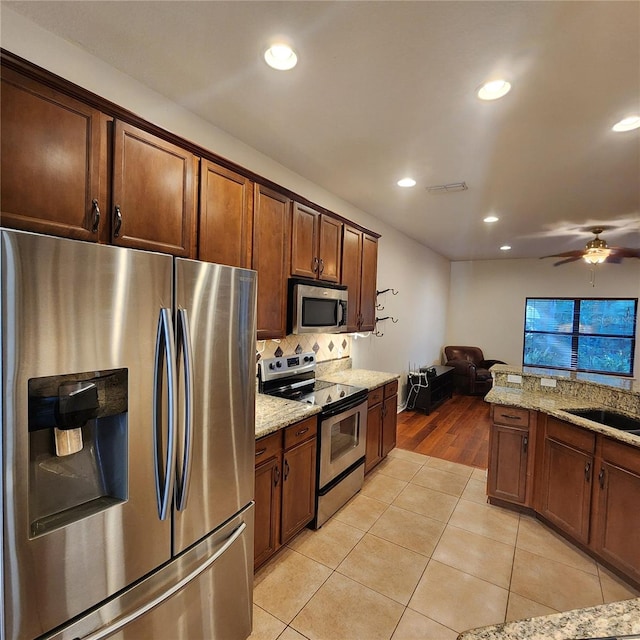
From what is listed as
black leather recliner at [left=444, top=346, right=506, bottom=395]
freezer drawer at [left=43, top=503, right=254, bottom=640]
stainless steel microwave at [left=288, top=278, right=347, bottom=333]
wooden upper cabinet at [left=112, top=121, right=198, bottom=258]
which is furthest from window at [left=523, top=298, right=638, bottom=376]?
wooden upper cabinet at [left=112, top=121, right=198, bottom=258]

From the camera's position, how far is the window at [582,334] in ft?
21.1

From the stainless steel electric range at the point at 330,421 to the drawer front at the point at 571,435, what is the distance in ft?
4.68

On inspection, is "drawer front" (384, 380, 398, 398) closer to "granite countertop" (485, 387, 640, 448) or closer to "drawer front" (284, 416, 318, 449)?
"granite countertop" (485, 387, 640, 448)

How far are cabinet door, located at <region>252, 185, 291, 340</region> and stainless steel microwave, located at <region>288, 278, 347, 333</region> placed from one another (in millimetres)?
80

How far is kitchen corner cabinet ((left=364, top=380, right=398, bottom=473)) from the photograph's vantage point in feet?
10.9

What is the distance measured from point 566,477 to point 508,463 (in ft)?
1.42

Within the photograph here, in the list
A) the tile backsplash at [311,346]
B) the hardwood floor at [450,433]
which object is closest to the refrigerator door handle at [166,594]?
the tile backsplash at [311,346]

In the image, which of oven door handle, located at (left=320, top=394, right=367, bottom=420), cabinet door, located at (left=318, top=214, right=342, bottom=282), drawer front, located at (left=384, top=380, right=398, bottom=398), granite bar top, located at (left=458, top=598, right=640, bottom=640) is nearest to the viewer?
granite bar top, located at (left=458, top=598, right=640, bottom=640)

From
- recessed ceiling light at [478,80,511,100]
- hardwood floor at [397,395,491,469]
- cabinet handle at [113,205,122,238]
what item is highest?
recessed ceiling light at [478,80,511,100]

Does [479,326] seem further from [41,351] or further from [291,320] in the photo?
[41,351]

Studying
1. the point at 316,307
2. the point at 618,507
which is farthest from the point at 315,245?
the point at 618,507

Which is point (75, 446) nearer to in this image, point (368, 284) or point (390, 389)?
point (390, 389)

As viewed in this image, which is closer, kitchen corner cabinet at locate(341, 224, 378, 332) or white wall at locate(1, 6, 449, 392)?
white wall at locate(1, 6, 449, 392)

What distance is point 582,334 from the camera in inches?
267
